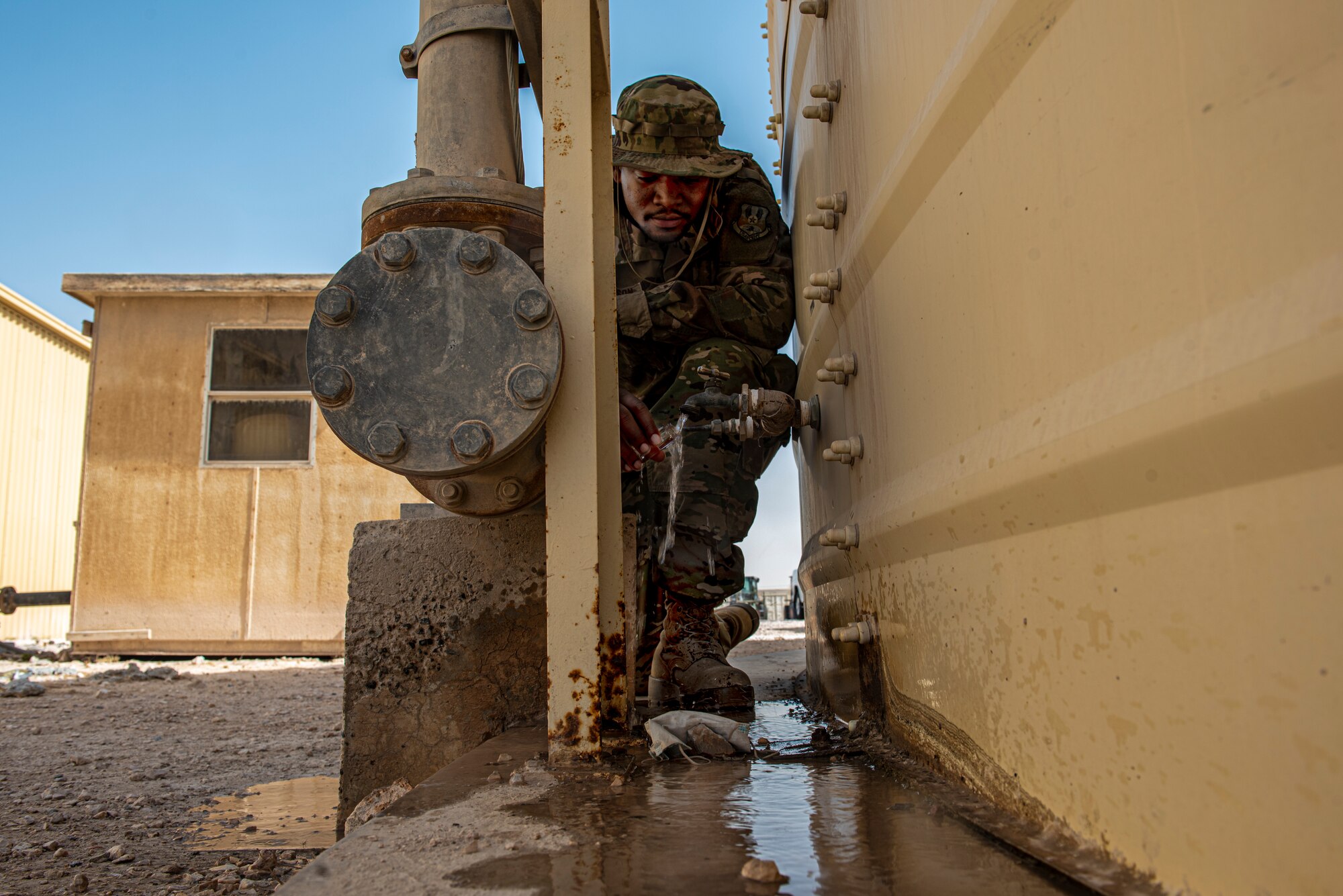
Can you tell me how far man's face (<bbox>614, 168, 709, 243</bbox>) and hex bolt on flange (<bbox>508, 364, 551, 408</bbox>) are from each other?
1.37 m

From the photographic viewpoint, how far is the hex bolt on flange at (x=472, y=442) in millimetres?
1229

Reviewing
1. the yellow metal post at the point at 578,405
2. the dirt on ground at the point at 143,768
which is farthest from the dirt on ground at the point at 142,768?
the yellow metal post at the point at 578,405

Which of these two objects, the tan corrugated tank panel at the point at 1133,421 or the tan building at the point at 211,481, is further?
the tan building at the point at 211,481

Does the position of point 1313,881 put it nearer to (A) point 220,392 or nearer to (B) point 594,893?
(B) point 594,893

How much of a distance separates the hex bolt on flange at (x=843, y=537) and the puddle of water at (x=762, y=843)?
1.58ft

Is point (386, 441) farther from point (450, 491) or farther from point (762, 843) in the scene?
point (762, 843)

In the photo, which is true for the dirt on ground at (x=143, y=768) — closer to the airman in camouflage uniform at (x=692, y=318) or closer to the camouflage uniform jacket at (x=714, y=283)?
the airman in camouflage uniform at (x=692, y=318)

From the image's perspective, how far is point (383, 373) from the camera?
4.14 ft

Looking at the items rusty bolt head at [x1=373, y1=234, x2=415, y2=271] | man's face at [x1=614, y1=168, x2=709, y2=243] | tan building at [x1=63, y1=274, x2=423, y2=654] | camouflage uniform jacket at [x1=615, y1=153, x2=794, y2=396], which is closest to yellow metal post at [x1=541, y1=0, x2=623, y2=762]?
rusty bolt head at [x1=373, y1=234, x2=415, y2=271]

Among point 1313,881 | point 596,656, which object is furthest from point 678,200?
point 1313,881

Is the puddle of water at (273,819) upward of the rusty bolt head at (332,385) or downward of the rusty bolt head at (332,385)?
downward

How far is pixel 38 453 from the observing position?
1124cm

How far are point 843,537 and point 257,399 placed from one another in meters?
7.69

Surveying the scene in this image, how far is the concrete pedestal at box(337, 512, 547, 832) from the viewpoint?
1664 mm
